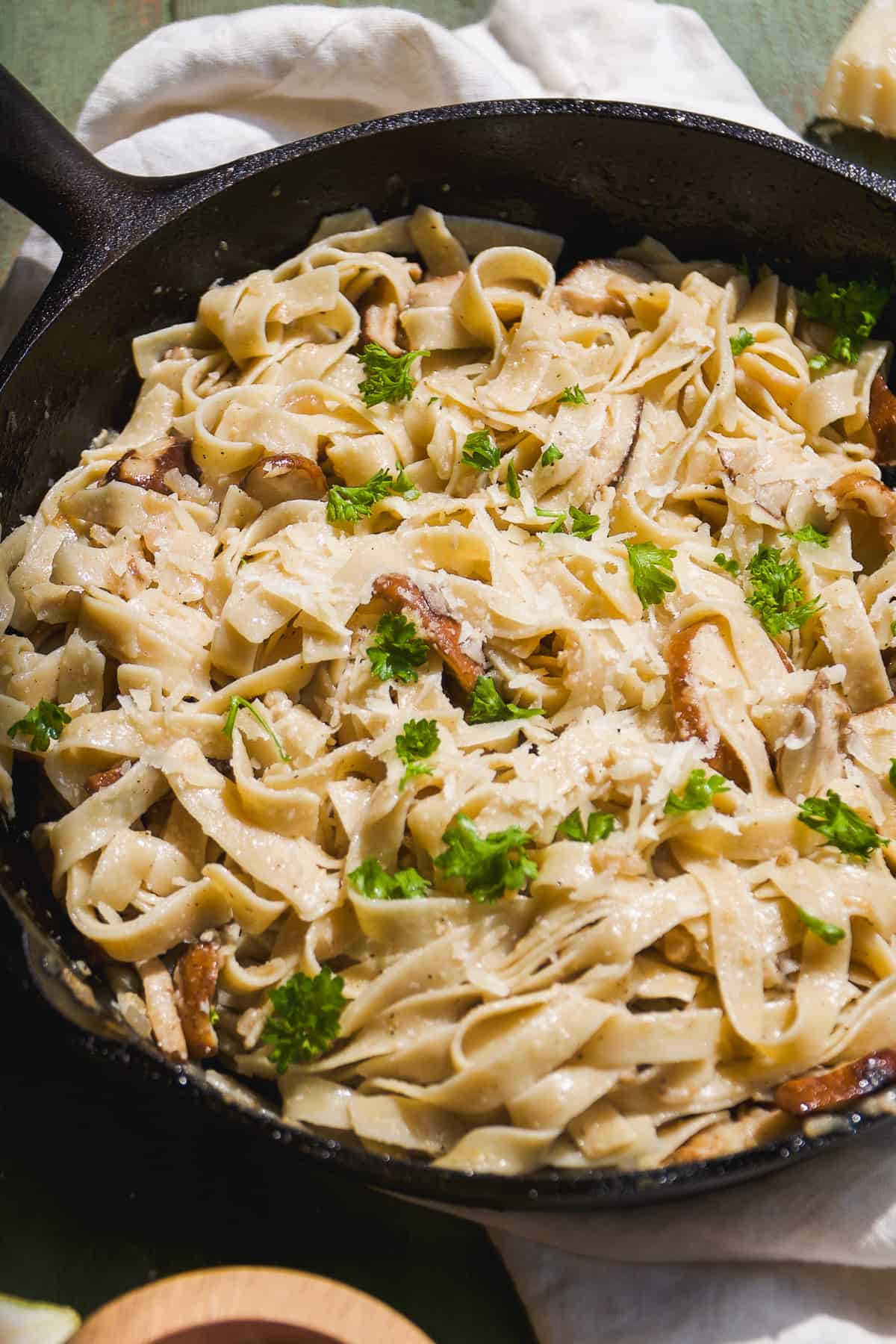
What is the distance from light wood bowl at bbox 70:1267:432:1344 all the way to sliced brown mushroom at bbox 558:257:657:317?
3.10 meters

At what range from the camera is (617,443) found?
3885 mm

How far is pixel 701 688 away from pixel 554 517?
29.2 inches

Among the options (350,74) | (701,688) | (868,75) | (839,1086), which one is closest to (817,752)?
(701,688)

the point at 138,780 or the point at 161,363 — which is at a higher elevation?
the point at 161,363

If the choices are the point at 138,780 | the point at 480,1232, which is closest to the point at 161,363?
the point at 138,780

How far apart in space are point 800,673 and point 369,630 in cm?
122

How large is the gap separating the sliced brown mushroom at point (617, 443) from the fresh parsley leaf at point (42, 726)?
5.65ft

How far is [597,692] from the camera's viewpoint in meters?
3.41

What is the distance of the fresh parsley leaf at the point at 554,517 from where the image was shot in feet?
12.2

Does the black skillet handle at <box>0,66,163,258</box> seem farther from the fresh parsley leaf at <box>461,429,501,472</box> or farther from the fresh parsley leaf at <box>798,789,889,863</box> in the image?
the fresh parsley leaf at <box>798,789,889,863</box>

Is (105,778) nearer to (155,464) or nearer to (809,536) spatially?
(155,464)

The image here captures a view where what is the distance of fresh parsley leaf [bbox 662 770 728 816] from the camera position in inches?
122

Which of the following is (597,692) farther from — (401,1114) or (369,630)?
(401,1114)

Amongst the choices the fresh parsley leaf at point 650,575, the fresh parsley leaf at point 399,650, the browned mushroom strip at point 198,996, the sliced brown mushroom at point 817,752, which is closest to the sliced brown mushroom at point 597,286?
the fresh parsley leaf at point 650,575
